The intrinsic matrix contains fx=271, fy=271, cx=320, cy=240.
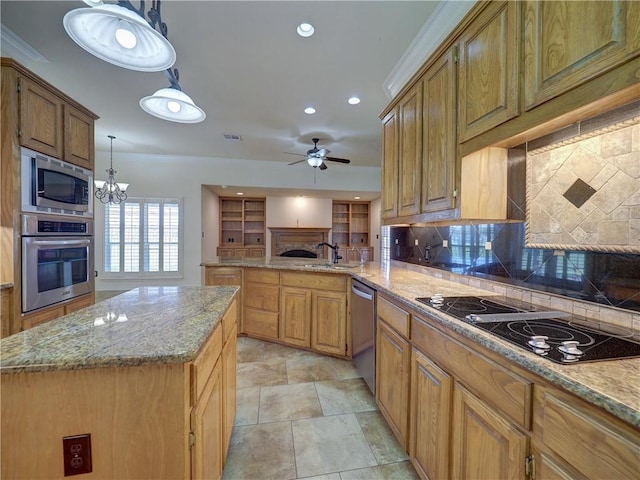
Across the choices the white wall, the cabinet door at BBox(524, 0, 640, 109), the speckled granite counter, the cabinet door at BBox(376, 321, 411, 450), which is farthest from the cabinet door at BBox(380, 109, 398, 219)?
the white wall

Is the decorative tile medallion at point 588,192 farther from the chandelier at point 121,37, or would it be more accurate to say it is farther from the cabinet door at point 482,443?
the chandelier at point 121,37

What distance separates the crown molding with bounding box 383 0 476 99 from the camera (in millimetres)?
1854

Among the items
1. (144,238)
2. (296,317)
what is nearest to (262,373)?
(296,317)

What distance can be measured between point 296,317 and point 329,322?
43cm

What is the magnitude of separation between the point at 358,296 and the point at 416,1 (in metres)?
2.25

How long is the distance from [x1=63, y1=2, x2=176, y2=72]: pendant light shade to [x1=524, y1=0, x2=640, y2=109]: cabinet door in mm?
1498

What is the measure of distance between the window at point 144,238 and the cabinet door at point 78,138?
3193 mm

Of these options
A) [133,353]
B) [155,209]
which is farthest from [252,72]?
[155,209]

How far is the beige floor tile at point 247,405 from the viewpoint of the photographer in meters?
1.91

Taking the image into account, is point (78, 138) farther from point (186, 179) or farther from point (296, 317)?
point (186, 179)

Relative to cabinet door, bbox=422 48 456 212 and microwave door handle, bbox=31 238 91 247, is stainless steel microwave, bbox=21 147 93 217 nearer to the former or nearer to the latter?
microwave door handle, bbox=31 238 91 247

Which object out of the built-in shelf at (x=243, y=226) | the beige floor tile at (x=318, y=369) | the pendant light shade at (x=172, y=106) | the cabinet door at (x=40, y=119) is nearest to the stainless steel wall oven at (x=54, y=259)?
the cabinet door at (x=40, y=119)

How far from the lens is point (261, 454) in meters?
1.61

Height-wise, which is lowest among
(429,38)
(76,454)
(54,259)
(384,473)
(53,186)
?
(384,473)
